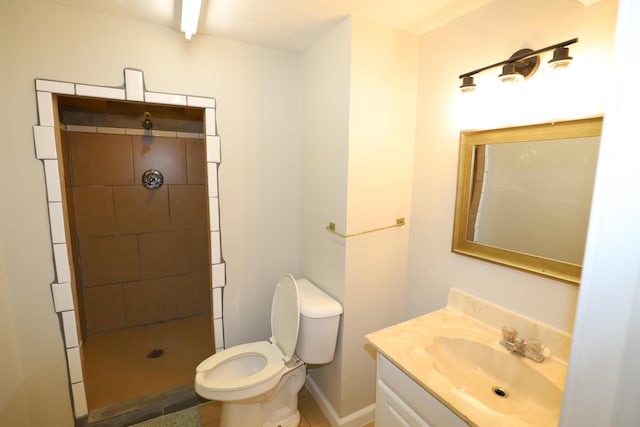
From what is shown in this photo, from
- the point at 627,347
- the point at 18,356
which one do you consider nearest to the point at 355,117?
the point at 627,347

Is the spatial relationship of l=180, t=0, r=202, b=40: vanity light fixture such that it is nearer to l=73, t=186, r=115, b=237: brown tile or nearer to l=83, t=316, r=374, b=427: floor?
l=73, t=186, r=115, b=237: brown tile

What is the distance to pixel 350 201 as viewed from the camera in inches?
63.7

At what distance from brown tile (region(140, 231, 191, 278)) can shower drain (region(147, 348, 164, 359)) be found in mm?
744

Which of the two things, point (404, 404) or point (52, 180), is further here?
point (52, 180)

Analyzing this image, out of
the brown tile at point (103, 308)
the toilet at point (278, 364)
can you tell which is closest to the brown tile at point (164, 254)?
the brown tile at point (103, 308)

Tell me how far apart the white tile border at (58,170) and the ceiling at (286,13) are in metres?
0.32

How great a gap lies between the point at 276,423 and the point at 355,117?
1906 millimetres

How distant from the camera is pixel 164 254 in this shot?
118 inches

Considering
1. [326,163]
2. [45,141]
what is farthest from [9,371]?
[326,163]

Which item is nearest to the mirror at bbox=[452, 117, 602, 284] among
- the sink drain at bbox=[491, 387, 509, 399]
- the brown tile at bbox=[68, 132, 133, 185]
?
the sink drain at bbox=[491, 387, 509, 399]

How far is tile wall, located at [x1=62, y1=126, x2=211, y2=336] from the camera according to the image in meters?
2.62

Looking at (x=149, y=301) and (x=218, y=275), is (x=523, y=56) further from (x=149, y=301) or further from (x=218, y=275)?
(x=149, y=301)

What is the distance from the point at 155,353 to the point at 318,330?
5.97ft

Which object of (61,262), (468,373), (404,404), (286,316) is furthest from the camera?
(286,316)
